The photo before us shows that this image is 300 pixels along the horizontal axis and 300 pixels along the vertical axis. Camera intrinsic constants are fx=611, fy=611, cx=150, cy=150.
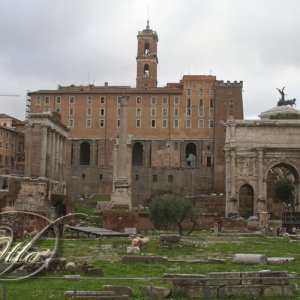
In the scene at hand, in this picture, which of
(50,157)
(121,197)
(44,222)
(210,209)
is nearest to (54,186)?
(50,157)

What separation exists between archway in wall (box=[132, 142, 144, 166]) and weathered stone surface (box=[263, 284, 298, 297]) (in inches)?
2943

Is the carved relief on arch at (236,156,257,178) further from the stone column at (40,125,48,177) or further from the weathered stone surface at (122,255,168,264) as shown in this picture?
the weathered stone surface at (122,255,168,264)

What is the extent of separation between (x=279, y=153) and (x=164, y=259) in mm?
41197

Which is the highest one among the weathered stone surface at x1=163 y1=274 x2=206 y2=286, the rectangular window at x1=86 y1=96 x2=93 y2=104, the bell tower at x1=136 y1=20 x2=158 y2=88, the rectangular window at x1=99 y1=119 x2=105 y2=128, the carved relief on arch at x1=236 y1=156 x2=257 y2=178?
the bell tower at x1=136 y1=20 x2=158 y2=88

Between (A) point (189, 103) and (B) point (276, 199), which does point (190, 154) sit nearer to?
(A) point (189, 103)

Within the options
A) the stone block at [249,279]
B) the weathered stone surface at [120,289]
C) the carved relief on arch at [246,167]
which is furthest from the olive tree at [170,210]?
the weathered stone surface at [120,289]

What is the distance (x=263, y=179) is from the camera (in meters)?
57.6

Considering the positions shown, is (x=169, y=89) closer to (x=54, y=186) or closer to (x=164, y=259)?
(x=54, y=186)

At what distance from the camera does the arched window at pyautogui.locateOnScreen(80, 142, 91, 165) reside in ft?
287

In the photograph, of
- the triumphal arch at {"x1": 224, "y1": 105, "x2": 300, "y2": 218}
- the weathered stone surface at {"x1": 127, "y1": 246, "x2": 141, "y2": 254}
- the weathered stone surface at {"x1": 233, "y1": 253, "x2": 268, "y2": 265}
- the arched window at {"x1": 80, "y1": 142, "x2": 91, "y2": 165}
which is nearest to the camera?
the weathered stone surface at {"x1": 233, "y1": 253, "x2": 268, "y2": 265}

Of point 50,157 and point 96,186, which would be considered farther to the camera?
point 96,186

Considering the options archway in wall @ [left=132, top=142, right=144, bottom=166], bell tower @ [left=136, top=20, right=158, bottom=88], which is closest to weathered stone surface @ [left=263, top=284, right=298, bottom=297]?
archway in wall @ [left=132, top=142, right=144, bottom=166]

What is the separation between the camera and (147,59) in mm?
100625

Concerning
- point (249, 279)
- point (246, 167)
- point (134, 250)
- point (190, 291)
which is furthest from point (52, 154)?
point (249, 279)
